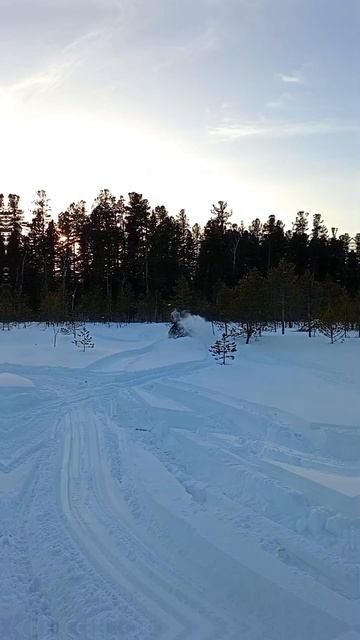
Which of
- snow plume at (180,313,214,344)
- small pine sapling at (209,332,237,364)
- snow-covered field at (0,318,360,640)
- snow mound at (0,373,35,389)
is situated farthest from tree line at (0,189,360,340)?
snow-covered field at (0,318,360,640)

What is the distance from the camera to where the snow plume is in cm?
2898

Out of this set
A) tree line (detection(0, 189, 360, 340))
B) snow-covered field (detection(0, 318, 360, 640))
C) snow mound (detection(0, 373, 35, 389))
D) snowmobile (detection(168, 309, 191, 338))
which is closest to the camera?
snow-covered field (detection(0, 318, 360, 640))

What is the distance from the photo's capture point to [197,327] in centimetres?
2986

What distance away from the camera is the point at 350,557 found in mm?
4805

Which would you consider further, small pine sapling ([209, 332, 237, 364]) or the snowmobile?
the snowmobile

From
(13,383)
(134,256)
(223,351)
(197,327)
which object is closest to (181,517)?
(13,383)

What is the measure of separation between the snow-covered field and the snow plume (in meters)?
15.5

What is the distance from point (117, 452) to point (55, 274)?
4375 cm

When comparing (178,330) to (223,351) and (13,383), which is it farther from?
(13,383)

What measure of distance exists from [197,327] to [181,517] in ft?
79.6

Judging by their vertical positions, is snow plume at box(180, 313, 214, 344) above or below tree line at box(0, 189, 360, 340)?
below

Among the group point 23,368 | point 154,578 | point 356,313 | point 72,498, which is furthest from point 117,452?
point 356,313

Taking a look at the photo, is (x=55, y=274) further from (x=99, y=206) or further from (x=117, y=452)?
(x=117, y=452)

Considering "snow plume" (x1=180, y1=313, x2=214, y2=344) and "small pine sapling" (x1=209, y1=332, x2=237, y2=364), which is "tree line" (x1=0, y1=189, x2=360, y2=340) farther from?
"small pine sapling" (x1=209, y1=332, x2=237, y2=364)
